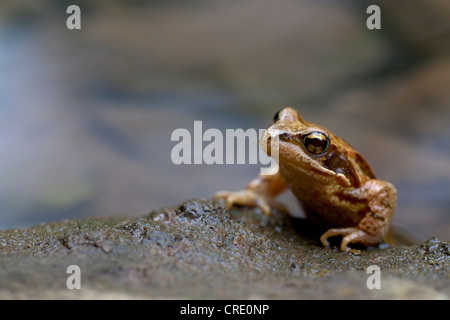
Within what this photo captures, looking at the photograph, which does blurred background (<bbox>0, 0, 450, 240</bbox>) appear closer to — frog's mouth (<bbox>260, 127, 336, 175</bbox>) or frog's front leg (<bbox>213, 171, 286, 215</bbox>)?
frog's front leg (<bbox>213, 171, 286, 215</bbox>)

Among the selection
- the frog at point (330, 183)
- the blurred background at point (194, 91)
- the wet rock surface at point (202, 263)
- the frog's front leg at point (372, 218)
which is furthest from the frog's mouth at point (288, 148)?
the blurred background at point (194, 91)

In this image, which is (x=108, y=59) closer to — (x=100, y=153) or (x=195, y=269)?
(x=100, y=153)

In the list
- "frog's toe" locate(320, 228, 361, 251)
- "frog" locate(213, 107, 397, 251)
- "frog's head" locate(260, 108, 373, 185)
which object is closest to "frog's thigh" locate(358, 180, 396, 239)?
"frog" locate(213, 107, 397, 251)

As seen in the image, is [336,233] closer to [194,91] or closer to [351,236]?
[351,236]

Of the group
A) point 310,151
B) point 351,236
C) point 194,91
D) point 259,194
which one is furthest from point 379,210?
point 194,91

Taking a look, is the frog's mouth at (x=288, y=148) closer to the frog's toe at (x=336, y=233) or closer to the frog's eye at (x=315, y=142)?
the frog's eye at (x=315, y=142)
